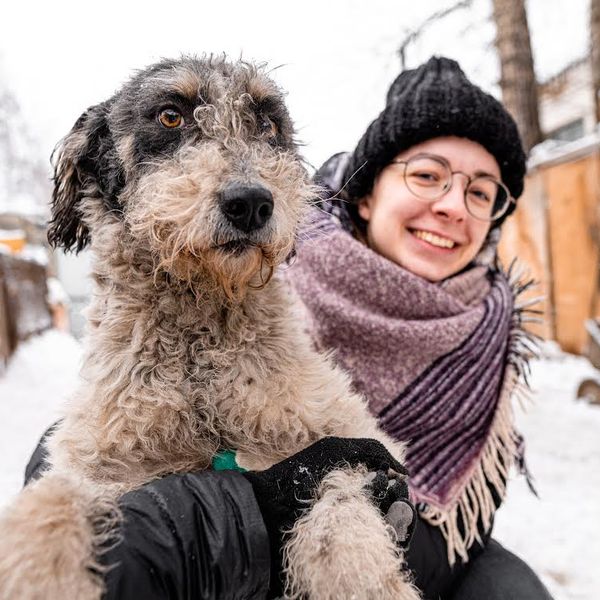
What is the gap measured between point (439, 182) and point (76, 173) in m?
1.62

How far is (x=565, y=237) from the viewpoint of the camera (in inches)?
383

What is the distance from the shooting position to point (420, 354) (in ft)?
9.54

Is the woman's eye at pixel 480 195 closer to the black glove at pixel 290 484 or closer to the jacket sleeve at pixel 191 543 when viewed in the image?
the black glove at pixel 290 484

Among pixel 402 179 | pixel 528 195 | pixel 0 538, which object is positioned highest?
pixel 402 179

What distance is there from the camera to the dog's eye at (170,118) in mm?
2023

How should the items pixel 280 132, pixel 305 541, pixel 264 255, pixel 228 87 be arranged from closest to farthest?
pixel 305 541, pixel 264 255, pixel 228 87, pixel 280 132

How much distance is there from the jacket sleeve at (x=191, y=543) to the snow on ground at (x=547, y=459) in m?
0.76

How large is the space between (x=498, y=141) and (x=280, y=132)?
3.96ft

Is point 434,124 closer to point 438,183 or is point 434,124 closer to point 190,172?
point 438,183

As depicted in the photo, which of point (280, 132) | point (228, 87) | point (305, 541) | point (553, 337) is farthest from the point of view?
point (553, 337)

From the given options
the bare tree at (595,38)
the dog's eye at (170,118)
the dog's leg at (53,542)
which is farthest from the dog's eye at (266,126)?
the bare tree at (595,38)

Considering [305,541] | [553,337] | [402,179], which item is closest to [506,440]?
[402,179]

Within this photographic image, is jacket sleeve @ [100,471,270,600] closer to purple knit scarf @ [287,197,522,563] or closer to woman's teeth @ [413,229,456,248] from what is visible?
purple knit scarf @ [287,197,522,563]

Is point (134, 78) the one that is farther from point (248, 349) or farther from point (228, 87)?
point (248, 349)
